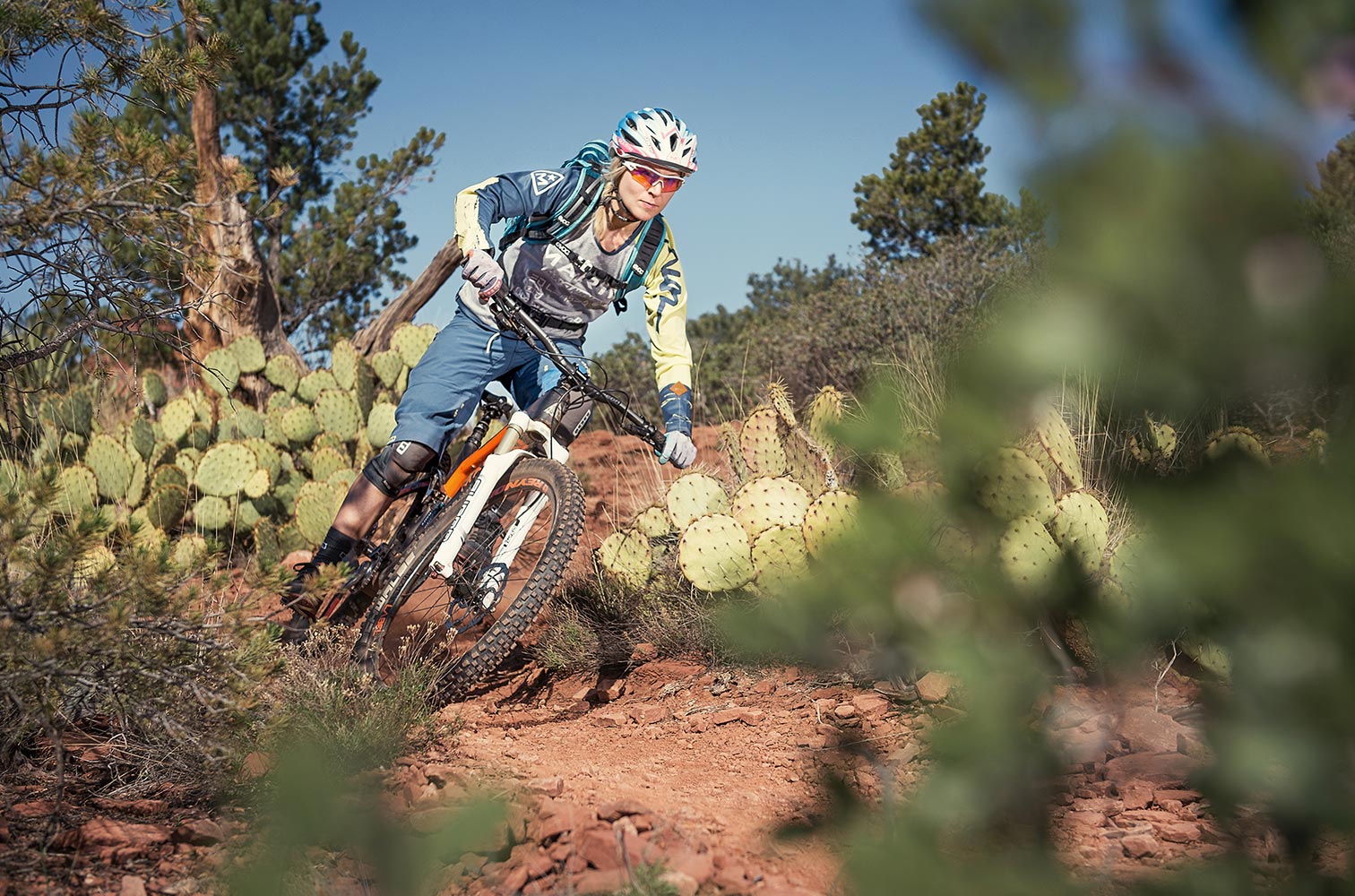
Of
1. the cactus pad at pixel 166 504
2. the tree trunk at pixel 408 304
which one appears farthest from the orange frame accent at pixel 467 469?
the tree trunk at pixel 408 304

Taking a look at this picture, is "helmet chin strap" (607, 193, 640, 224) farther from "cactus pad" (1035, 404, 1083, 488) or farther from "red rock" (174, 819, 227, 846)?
"red rock" (174, 819, 227, 846)

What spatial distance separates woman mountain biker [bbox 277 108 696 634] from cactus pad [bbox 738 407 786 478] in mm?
917

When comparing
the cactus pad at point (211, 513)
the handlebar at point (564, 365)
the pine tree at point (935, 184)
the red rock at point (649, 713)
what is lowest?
the cactus pad at point (211, 513)

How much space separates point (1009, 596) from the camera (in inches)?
30.4

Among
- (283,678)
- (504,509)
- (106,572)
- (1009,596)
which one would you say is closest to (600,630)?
(504,509)

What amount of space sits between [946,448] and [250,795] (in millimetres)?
2337

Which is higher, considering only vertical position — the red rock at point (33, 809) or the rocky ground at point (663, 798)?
the rocky ground at point (663, 798)

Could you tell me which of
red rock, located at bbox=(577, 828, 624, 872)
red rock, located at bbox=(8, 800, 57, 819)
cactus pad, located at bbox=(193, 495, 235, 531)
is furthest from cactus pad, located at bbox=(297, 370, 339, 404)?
red rock, located at bbox=(577, 828, 624, 872)

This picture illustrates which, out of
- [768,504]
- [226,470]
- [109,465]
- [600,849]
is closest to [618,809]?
[600,849]

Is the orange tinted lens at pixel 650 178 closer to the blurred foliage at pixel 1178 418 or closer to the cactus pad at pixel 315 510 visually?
the blurred foliage at pixel 1178 418

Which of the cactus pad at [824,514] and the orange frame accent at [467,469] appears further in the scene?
the orange frame accent at [467,469]

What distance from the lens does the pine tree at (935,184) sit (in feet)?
52.6

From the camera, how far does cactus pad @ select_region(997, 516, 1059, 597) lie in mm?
725

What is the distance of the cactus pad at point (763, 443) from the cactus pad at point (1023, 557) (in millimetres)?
3938
